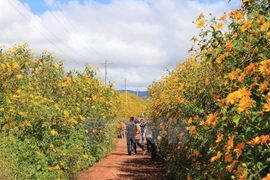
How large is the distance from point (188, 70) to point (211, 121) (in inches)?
196

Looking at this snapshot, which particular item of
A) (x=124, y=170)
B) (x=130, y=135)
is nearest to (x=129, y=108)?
(x=130, y=135)

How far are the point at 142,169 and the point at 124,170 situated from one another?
1.99ft

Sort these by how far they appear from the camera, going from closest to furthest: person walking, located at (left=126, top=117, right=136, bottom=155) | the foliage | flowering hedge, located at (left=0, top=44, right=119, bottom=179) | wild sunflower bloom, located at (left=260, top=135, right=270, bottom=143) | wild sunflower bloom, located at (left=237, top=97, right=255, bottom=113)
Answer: wild sunflower bloom, located at (left=260, top=135, right=270, bottom=143) → wild sunflower bloom, located at (left=237, top=97, right=255, bottom=113) → flowering hedge, located at (left=0, top=44, right=119, bottom=179) → person walking, located at (left=126, top=117, right=136, bottom=155) → the foliage

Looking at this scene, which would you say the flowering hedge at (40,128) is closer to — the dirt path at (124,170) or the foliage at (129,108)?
the dirt path at (124,170)

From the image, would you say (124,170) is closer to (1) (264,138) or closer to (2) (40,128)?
(2) (40,128)

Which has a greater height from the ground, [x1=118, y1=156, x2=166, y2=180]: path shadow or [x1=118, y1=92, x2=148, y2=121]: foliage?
[x1=118, y1=92, x2=148, y2=121]: foliage

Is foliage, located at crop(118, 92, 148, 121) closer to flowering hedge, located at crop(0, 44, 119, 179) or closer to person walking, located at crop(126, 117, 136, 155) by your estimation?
person walking, located at crop(126, 117, 136, 155)

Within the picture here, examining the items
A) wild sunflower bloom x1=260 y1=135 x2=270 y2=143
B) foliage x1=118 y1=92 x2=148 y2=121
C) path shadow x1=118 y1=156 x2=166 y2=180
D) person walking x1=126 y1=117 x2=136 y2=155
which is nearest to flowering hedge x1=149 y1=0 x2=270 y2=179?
wild sunflower bloom x1=260 y1=135 x2=270 y2=143

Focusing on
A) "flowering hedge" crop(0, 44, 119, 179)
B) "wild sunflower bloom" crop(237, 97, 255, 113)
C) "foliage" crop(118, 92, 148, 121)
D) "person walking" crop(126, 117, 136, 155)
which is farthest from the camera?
"foliage" crop(118, 92, 148, 121)

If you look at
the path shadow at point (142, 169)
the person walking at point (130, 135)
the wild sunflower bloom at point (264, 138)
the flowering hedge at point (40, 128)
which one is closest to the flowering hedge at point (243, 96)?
the wild sunflower bloom at point (264, 138)

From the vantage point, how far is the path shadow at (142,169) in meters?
9.96

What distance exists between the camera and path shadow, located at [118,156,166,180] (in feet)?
32.7

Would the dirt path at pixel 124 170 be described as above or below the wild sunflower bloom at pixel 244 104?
below

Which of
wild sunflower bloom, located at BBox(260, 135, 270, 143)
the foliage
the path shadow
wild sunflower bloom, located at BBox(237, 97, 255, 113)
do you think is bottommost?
the path shadow
